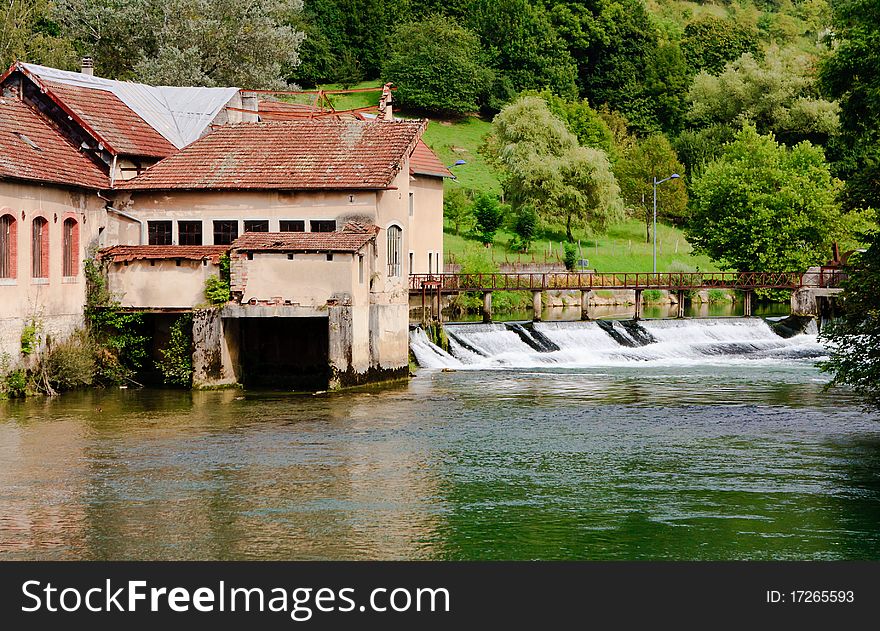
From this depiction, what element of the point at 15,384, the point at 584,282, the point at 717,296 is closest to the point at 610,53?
the point at 717,296

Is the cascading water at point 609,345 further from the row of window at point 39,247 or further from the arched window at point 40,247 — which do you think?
the arched window at point 40,247

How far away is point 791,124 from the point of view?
9794 centimetres

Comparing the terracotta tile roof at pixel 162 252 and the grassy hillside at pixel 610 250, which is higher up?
the grassy hillside at pixel 610 250

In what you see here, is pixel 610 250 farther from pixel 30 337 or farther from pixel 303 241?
pixel 30 337

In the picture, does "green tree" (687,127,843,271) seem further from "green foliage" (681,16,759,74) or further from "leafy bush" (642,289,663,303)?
"green foliage" (681,16,759,74)

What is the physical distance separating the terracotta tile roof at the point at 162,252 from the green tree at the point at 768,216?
125 feet

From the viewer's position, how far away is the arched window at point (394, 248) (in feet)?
131

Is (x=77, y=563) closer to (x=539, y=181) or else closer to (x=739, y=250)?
(x=739, y=250)

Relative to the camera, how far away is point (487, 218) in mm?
78812

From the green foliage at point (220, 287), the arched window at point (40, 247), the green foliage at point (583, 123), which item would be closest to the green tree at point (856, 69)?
the green foliage at point (220, 287)

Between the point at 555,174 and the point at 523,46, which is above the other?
the point at 523,46

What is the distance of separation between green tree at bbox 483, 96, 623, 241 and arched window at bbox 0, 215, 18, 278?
47.0 metres

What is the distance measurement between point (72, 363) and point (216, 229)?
226 inches

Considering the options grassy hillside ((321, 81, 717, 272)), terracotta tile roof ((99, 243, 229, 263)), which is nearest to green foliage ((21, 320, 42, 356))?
terracotta tile roof ((99, 243, 229, 263))
